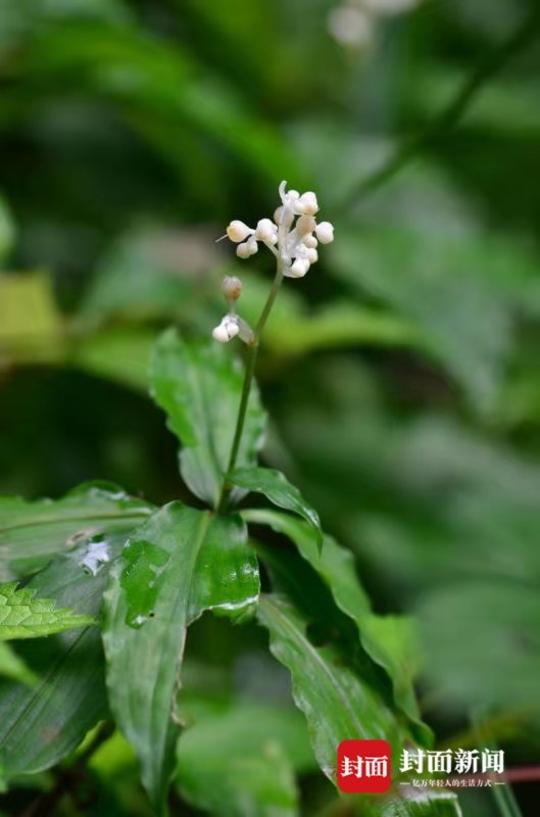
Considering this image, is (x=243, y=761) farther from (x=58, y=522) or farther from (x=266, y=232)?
(x=266, y=232)

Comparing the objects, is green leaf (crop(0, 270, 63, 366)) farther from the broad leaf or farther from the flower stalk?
the broad leaf

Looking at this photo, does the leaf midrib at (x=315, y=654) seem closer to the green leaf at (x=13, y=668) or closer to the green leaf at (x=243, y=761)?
the green leaf at (x=13, y=668)

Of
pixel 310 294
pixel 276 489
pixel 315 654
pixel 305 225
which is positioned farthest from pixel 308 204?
pixel 310 294

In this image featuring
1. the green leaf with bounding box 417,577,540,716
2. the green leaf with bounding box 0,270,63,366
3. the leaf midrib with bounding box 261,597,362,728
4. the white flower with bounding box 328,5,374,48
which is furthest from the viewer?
the white flower with bounding box 328,5,374,48

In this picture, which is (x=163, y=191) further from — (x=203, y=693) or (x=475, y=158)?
(x=203, y=693)

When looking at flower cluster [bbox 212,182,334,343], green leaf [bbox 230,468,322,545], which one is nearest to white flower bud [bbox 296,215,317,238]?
flower cluster [bbox 212,182,334,343]

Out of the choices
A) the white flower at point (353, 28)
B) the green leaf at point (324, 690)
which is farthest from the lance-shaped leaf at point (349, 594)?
the white flower at point (353, 28)

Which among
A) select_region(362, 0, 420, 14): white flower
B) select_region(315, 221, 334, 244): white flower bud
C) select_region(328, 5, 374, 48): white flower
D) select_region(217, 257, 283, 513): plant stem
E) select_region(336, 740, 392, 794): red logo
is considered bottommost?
select_region(336, 740, 392, 794): red logo
